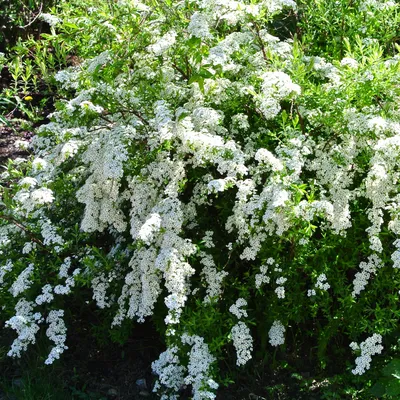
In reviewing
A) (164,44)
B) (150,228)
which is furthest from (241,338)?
(164,44)

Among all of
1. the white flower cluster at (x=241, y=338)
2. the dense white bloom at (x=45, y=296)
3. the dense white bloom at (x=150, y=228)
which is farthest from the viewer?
the dense white bloom at (x=45, y=296)

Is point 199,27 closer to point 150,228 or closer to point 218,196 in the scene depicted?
point 218,196

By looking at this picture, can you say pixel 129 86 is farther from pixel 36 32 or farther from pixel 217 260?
pixel 36 32

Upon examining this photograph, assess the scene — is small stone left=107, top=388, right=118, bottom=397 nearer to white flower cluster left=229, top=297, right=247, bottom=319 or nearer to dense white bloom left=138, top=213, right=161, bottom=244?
white flower cluster left=229, top=297, right=247, bottom=319

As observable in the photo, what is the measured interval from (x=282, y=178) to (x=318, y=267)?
542mm

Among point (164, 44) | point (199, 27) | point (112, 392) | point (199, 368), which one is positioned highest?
point (199, 27)

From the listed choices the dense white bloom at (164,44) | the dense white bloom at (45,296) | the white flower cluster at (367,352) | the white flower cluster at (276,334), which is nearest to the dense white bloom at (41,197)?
the dense white bloom at (45,296)

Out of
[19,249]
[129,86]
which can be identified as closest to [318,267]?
[129,86]

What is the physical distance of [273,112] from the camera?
3.08 metres

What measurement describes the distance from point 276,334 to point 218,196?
784 mm

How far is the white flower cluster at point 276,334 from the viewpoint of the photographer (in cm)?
331

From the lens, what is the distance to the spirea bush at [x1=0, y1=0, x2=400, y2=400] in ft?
10.1

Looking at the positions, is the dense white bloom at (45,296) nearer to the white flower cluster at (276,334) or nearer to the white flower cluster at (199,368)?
the white flower cluster at (199,368)

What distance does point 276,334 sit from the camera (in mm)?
3314
